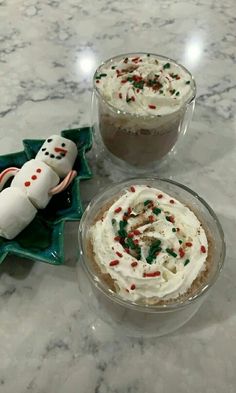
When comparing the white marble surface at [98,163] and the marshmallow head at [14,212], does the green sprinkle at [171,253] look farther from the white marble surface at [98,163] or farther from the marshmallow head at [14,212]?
the marshmallow head at [14,212]

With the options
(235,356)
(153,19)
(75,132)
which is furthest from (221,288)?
(153,19)

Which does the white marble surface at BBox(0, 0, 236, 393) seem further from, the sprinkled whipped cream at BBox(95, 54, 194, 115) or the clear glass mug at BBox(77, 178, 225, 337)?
the sprinkled whipped cream at BBox(95, 54, 194, 115)

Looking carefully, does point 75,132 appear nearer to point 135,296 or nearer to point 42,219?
point 42,219

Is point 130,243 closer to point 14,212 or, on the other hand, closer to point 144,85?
point 14,212

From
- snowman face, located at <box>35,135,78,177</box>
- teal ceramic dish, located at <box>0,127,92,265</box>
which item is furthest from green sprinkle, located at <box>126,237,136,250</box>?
snowman face, located at <box>35,135,78,177</box>

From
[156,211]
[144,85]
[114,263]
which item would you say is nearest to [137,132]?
[144,85]

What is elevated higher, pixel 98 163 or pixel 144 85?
pixel 144 85

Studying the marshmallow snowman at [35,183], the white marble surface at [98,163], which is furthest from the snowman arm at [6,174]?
the white marble surface at [98,163]
